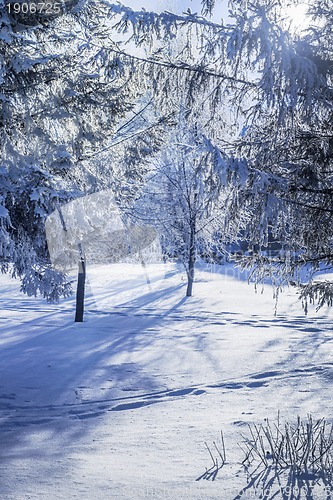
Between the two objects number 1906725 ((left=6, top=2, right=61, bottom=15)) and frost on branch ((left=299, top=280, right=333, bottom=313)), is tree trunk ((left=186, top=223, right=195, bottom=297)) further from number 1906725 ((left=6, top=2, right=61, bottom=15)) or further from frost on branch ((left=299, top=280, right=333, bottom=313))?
frost on branch ((left=299, top=280, right=333, bottom=313))

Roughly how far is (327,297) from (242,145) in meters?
2.05

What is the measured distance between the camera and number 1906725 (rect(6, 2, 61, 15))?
6492mm

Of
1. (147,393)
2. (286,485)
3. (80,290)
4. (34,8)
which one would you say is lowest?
(147,393)

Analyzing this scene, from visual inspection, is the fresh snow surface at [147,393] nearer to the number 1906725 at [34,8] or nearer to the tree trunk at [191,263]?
the tree trunk at [191,263]

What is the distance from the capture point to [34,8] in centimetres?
671

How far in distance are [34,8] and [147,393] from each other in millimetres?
5936

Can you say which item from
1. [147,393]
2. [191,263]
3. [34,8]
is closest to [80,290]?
[147,393]

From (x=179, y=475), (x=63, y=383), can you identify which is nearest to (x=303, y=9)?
(x=179, y=475)

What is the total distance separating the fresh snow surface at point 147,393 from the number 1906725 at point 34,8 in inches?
218

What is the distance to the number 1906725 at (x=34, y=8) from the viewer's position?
649 centimetres

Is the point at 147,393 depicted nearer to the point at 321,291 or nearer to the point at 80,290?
the point at 321,291

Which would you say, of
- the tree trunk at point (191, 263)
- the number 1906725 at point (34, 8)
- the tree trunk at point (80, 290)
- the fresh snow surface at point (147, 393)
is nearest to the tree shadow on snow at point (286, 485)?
the fresh snow surface at point (147, 393)

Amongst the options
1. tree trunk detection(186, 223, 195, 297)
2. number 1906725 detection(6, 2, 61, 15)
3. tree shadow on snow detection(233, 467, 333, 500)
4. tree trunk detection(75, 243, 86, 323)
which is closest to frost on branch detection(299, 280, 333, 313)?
tree shadow on snow detection(233, 467, 333, 500)

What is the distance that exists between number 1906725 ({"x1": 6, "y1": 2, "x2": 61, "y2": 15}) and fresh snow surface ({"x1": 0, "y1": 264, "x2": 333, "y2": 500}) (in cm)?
555
